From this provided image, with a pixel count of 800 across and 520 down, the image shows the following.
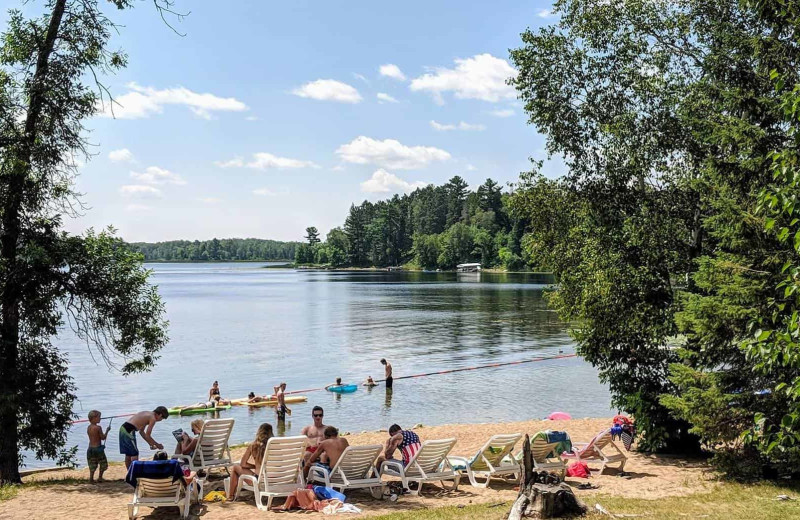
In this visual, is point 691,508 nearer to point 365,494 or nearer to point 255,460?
point 365,494

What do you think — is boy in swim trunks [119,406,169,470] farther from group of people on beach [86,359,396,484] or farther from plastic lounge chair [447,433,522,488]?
plastic lounge chair [447,433,522,488]

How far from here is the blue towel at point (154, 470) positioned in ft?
32.7

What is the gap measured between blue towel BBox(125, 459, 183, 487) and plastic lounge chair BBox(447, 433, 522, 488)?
526cm

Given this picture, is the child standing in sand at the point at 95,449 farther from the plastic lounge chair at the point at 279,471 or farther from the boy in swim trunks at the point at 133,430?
the plastic lounge chair at the point at 279,471

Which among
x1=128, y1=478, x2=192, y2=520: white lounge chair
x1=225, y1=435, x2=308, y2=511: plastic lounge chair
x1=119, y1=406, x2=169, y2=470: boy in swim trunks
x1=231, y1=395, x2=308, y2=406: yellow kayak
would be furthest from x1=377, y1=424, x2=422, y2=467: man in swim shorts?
x1=231, y1=395, x2=308, y2=406: yellow kayak

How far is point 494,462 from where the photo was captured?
12797 millimetres

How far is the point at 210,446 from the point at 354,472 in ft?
10.7

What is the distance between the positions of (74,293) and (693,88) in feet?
45.6

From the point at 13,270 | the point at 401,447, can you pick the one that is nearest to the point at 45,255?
the point at 13,270

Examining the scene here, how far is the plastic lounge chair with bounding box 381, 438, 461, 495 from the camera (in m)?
11.9

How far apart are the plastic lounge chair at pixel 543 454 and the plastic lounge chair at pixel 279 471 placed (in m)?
4.30

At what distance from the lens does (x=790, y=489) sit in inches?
464

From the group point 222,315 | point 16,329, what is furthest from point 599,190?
point 222,315

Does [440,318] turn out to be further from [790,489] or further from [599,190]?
[790,489]
